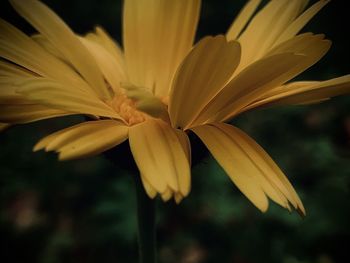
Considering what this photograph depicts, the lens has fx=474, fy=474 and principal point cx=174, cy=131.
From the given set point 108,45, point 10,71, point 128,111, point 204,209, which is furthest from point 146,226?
point 204,209

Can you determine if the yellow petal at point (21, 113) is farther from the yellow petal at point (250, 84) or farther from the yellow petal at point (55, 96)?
the yellow petal at point (250, 84)

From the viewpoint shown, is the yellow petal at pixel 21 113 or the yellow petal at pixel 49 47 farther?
the yellow petal at pixel 49 47

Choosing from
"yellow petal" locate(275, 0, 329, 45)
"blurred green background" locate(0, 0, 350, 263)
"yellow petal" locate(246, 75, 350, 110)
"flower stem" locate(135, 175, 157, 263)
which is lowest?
"blurred green background" locate(0, 0, 350, 263)

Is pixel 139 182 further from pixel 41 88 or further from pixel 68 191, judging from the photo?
pixel 68 191

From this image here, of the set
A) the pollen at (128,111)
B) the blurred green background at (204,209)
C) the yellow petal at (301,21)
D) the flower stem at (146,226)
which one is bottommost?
the blurred green background at (204,209)

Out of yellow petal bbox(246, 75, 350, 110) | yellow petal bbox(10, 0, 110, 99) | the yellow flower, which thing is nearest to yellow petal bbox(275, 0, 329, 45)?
the yellow flower

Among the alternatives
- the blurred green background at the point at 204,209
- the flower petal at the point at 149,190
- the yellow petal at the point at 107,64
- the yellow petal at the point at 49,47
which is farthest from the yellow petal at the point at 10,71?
the blurred green background at the point at 204,209

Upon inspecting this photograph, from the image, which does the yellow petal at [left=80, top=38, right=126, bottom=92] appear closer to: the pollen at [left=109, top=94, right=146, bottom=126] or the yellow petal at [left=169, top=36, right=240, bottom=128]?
the pollen at [left=109, top=94, right=146, bottom=126]
